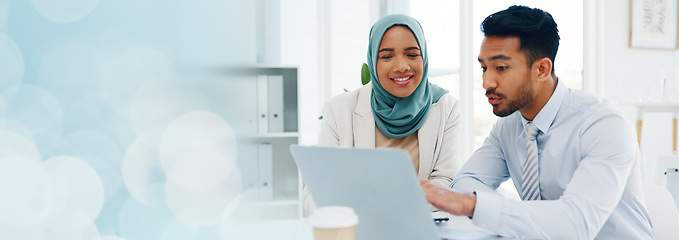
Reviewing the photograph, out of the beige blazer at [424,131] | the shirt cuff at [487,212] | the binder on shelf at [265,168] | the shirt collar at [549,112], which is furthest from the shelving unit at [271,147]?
the shirt cuff at [487,212]

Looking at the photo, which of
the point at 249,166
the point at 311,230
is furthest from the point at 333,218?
the point at 249,166

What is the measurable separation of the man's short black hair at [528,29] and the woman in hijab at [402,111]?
404 mm

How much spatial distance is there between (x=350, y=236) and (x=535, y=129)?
609 mm

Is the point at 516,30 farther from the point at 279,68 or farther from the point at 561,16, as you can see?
the point at 561,16

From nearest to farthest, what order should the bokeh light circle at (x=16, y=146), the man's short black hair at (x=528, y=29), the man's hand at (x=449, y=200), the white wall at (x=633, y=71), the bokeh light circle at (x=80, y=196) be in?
the man's hand at (x=449, y=200)
the man's short black hair at (x=528, y=29)
the bokeh light circle at (x=16, y=146)
the bokeh light circle at (x=80, y=196)
the white wall at (x=633, y=71)

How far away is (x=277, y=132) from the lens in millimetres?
2516

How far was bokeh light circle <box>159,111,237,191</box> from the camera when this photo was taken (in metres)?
1.54

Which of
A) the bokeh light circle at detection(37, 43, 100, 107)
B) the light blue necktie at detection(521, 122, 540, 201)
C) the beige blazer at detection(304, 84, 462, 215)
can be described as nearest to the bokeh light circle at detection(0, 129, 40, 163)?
the bokeh light circle at detection(37, 43, 100, 107)

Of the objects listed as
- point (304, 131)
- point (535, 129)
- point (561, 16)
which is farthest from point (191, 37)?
point (561, 16)

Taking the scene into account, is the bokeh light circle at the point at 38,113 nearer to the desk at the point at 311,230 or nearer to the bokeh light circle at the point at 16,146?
the bokeh light circle at the point at 16,146

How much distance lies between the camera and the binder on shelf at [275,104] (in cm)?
245

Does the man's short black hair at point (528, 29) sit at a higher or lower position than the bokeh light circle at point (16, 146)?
higher

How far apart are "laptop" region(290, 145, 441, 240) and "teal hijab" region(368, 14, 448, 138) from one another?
728 mm

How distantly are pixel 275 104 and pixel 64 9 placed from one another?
1304 millimetres
